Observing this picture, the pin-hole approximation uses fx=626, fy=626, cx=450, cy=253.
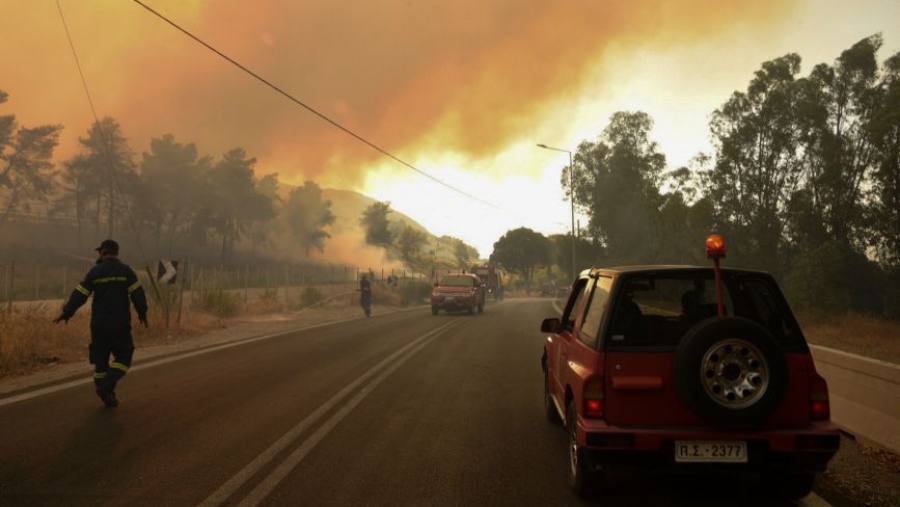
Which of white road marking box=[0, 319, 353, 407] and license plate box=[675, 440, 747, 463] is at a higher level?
license plate box=[675, 440, 747, 463]

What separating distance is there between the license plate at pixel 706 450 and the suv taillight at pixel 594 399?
1.66 ft

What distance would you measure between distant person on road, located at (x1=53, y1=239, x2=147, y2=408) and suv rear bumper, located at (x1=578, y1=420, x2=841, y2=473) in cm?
579

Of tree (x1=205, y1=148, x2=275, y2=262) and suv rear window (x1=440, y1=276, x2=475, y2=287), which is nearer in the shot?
suv rear window (x1=440, y1=276, x2=475, y2=287)

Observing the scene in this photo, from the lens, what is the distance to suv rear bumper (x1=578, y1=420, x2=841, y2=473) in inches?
153

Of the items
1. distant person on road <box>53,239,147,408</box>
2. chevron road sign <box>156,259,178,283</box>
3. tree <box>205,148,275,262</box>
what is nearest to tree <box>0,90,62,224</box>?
tree <box>205,148,275,262</box>

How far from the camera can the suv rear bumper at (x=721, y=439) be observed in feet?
12.8

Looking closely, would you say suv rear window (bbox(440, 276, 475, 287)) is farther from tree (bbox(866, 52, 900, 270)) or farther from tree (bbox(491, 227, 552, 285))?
tree (bbox(491, 227, 552, 285))

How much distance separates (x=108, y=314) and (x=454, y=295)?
21.5 metres

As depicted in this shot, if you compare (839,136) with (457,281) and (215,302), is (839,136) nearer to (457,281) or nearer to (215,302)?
(457,281)

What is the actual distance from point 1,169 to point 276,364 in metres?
71.1

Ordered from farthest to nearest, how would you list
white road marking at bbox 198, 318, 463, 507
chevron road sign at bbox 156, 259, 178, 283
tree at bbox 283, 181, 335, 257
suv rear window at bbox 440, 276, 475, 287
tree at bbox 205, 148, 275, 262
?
tree at bbox 283, 181, 335, 257 → tree at bbox 205, 148, 275, 262 → suv rear window at bbox 440, 276, 475, 287 → chevron road sign at bbox 156, 259, 178, 283 → white road marking at bbox 198, 318, 463, 507

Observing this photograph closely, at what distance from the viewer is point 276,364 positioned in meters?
11.4

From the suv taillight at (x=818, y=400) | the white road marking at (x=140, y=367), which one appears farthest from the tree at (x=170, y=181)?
the suv taillight at (x=818, y=400)

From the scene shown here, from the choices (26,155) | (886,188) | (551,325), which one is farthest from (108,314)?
(26,155)
